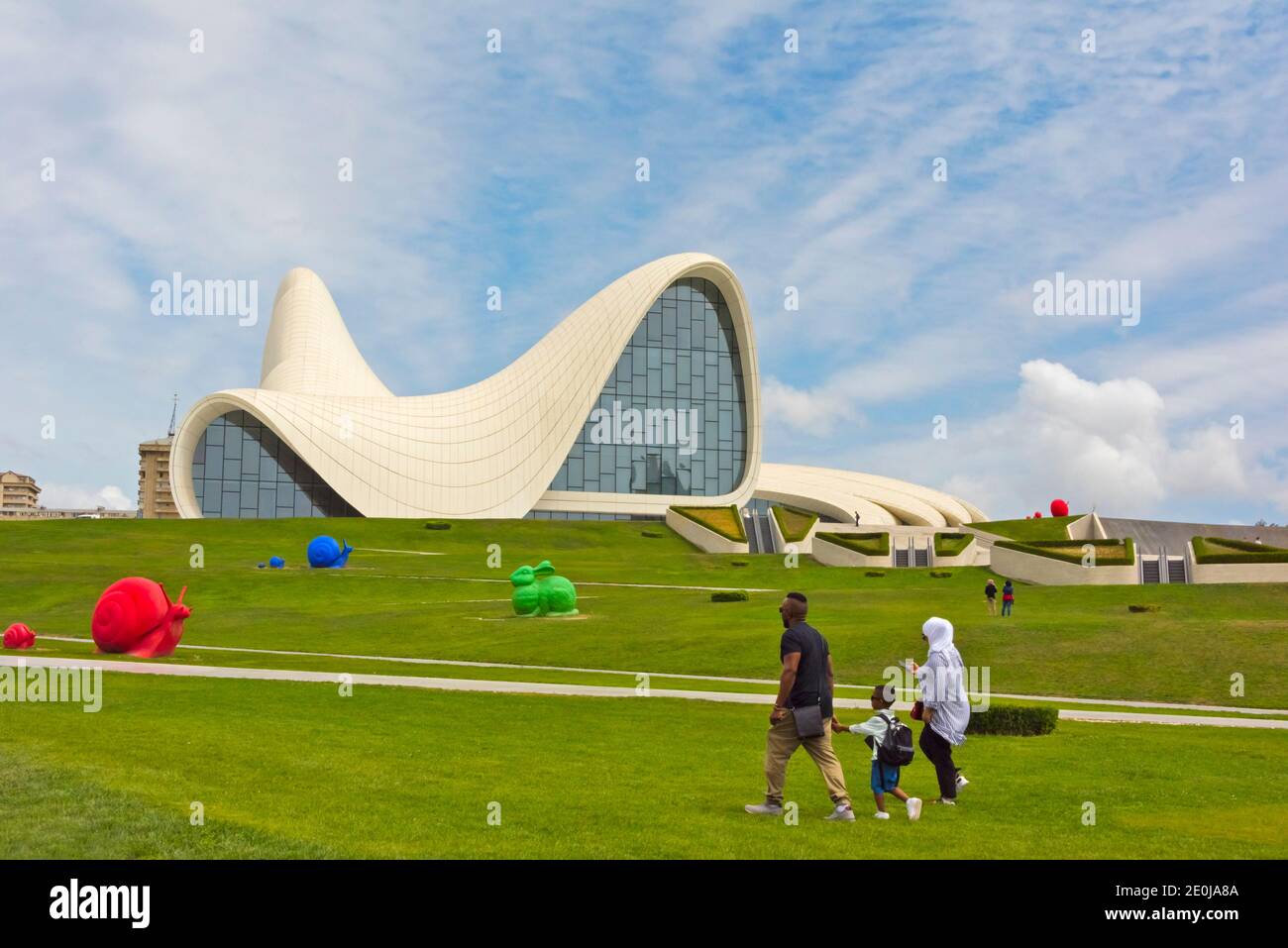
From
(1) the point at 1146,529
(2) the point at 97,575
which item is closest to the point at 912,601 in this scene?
Result: (2) the point at 97,575

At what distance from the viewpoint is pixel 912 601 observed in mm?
33812

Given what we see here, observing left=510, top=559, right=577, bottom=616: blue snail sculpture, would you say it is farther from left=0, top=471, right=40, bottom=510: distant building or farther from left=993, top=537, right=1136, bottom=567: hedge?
left=0, top=471, right=40, bottom=510: distant building

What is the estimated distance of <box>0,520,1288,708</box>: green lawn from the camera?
23844 millimetres

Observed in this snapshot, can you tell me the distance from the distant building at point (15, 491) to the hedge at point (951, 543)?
6497 inches

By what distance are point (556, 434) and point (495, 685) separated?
5802 cm

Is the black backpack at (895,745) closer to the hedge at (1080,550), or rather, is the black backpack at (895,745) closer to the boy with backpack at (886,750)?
the boy with backpack at (886,750)

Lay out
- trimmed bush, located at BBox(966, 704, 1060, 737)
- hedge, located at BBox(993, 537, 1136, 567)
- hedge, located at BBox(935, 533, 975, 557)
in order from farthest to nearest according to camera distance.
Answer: hedge, located at BBox(935, 533, 975, 557) < hedge, located at BBox(993, 537, 1136, 567) < trimmed bush, located at BBox(966, 704, 1060, 737)

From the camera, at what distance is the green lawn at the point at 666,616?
23844 millimetres

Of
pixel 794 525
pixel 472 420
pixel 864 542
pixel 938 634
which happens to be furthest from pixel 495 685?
pixel 472 420

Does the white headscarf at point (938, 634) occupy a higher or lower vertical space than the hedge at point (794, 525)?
lower

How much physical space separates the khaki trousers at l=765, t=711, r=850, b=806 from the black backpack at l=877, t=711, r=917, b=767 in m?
0.49

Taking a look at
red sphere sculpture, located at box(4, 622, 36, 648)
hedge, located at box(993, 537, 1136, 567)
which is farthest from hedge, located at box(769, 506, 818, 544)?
red sphere sculpture, located at box(4, 622, 36, 648)

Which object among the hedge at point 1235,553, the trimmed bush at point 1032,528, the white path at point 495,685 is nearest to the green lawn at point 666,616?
the white path at point 495,685
